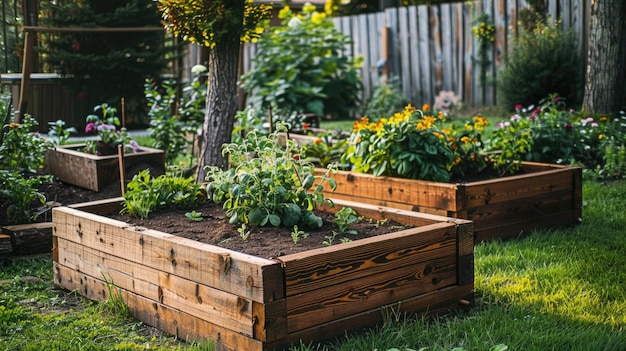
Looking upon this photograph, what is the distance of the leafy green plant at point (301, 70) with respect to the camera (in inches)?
503

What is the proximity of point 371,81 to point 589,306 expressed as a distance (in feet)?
38.3

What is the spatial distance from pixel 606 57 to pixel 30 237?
24.3ft

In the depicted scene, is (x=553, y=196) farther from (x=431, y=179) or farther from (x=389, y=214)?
(x=389, y=214)

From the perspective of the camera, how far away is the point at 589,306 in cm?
417

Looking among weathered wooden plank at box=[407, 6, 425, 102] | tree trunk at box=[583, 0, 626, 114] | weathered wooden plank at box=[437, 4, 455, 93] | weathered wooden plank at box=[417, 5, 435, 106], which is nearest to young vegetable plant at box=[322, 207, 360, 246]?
tree trunk at box=[583, 0, 626, 114]

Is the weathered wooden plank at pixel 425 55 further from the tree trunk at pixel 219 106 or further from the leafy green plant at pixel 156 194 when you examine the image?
the leafy green plant at pixel 156 194

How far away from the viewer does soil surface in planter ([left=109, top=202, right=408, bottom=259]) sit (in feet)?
13.4

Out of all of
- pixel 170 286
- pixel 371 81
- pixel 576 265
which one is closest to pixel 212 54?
pixel 170 286

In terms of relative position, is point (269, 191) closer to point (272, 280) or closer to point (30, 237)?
point (272, 280)

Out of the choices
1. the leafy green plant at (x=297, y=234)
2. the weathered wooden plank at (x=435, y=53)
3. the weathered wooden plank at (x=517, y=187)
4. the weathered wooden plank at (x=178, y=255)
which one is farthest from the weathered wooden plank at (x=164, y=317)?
the weathered wooden plank at (x=435, y=53)

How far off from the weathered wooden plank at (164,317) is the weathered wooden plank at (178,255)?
0.64ft

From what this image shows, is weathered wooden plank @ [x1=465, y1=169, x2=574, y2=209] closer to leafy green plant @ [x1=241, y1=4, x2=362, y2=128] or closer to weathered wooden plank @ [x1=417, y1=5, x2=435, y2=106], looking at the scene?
leafy green plant @ [x1=241, y1=4, x2=362, y2=128]

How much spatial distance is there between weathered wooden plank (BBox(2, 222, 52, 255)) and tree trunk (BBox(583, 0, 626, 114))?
715 centimetres

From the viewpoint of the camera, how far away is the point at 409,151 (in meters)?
5.92
